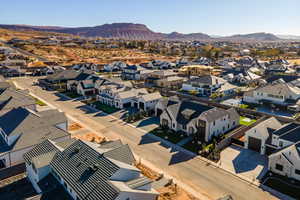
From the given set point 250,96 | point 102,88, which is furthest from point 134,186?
point 250,96

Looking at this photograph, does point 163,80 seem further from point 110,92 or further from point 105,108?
point 105,108

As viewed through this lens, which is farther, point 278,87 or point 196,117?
point 278,87

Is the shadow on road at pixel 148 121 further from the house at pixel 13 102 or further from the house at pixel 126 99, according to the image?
the house at pixel 13 102

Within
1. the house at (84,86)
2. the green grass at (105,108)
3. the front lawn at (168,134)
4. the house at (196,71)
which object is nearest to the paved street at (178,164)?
the front lawn at (168,134)

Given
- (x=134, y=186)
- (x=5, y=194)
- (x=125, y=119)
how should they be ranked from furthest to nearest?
(x=125, y=119), (x=5, y=194), (x=134, y=186)

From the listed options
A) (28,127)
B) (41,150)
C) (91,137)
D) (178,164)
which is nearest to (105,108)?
(91,137)

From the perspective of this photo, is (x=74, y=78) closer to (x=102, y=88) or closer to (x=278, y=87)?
(x=102, y=88)
